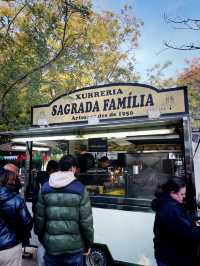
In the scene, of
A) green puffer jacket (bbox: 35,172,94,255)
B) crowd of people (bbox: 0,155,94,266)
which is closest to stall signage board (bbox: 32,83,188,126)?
crowd of people (bbox: 0,155,94,266)

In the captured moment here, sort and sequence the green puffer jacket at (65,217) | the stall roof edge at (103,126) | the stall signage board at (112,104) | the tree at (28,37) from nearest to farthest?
the green puffer jacket at (65,217)
the stall roof edge at (103,126)
the stall signage board at (112,104)
the tree at (28,37)

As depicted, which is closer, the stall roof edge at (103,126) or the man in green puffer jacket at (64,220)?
the man in green puffer jacket at (64,220)

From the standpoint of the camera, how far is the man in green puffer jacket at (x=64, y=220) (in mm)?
2994

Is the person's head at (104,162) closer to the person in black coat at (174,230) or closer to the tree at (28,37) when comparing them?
the person in black coat at (174,230)

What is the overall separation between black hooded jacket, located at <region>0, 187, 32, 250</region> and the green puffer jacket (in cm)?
27

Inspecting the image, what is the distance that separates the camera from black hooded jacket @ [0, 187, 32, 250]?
319 centimetres

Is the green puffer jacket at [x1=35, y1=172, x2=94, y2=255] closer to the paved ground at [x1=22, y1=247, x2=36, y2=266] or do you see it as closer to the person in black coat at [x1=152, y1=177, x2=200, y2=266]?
the person in black coat at [x1=152, y1=177, x2=200, y2=266]

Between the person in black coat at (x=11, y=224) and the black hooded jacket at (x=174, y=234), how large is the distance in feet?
4.43

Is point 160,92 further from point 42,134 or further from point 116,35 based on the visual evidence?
point 116,35

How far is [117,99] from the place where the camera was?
17.6 ft

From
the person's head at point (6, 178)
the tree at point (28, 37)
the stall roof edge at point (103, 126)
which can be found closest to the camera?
the person's head at point (6, 178)

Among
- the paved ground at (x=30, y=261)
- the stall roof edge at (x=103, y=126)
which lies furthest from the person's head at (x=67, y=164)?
the paved ground at (x=30, y=261)

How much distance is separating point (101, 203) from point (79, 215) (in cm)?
191

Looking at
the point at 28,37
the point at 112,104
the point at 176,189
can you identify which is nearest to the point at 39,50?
the point at 28,37
